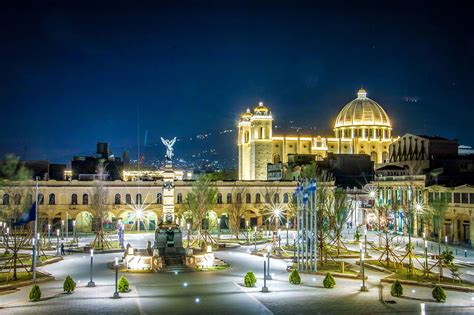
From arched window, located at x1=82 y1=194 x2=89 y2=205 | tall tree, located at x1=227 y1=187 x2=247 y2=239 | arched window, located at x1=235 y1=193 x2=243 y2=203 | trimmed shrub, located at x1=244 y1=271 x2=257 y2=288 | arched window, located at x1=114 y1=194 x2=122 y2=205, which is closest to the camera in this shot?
trimmed shrub, located at x1=244 y1=271 x2=257 y2=288

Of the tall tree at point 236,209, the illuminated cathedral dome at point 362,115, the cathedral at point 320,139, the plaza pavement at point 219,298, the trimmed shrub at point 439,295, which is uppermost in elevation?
the illuminated cathedral dome at point 362,115

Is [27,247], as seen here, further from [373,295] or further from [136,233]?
[373,295]

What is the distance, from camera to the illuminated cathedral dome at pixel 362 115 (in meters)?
138

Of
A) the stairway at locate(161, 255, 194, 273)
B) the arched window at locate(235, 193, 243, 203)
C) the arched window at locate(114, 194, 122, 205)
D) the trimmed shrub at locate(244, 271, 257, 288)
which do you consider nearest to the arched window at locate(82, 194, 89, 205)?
the arched window at locate(114, 194, 122, 205)

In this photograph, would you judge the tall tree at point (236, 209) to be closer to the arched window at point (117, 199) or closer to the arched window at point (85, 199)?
the arched window at point (117, 199)

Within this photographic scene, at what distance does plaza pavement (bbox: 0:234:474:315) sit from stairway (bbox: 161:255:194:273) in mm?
1553

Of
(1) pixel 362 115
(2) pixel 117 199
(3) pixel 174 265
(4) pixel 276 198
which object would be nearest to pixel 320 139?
(1) pixel 362 115

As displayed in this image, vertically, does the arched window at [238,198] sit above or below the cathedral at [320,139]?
below

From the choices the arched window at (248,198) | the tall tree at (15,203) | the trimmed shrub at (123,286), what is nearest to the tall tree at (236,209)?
the arched window at (248,198)

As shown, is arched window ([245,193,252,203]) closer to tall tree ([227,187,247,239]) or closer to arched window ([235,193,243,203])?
tall tree ([227,187,247,239])

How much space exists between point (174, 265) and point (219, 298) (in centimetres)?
1282

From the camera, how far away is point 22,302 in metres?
30.7

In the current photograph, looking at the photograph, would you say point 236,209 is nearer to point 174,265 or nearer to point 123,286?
point 174,265

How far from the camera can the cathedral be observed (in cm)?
12350
